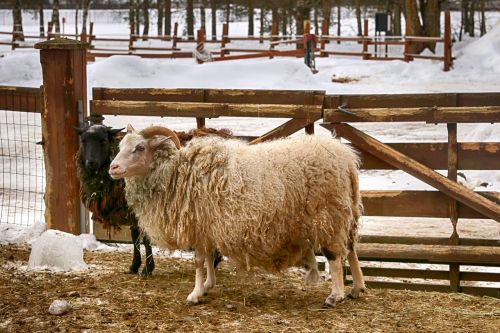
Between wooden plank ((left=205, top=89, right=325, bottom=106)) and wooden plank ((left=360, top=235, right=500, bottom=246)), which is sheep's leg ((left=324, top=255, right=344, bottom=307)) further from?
wooden plank ((left=205, top=89, right=325, bottom=106))

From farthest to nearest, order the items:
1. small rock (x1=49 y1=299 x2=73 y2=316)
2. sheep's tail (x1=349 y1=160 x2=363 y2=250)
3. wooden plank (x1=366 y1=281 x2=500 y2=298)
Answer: wooden plank (x1=366 y1=281 x2=500 y2=298) < sheep's tail (x1=349 y1=160 x2=363 y2=250) < small rock (x1=49 y1=299 x2=73 y2=316)

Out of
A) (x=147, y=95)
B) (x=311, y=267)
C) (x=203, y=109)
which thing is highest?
(x=147, y=95)

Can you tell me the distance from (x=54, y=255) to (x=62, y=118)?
5.44ft

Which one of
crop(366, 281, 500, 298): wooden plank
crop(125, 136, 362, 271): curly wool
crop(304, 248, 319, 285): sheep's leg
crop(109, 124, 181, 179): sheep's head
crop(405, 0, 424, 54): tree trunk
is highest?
crop(405, 0, 424, 54): tree trunk

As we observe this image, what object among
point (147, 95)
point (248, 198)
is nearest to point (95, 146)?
point (147, 95)

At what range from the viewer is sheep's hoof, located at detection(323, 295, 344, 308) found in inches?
245

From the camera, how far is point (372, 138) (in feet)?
25.0

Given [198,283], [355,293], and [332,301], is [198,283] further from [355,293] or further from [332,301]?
[355,293]

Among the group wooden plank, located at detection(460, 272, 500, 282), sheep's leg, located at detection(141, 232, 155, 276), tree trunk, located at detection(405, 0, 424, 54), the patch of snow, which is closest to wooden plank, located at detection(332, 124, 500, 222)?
wooden plank, located at detection(460, 272, 500, 282)

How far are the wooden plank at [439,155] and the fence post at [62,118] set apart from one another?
9.75 feet

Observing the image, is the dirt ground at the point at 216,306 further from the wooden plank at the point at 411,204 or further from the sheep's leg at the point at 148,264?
the wooden plank at the point at 411,204

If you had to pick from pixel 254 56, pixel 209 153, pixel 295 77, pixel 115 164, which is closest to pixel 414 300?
pixel 209 153

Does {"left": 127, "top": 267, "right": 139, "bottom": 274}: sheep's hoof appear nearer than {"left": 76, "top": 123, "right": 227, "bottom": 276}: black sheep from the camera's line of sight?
No

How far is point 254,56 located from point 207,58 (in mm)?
2007
